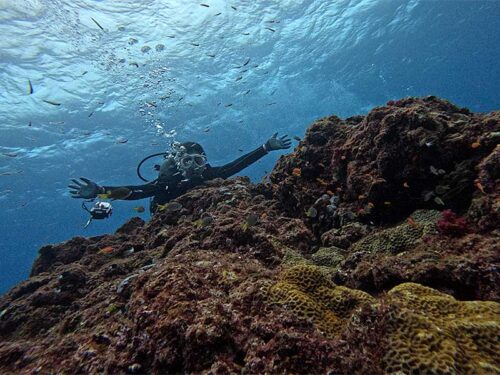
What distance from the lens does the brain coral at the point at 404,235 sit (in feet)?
15.3

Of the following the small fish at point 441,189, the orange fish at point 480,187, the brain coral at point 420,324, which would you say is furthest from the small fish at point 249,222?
the orange fish at point 480,187

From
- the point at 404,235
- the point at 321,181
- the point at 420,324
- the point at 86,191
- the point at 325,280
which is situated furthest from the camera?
the point at 86,191

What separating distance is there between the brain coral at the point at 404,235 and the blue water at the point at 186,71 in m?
10.4

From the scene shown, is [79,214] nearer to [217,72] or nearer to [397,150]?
[217,72]

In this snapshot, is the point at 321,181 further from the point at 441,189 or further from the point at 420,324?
the point at 420,324

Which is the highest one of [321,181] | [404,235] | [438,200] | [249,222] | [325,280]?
[249,222]

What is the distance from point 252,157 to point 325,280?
10.6 m

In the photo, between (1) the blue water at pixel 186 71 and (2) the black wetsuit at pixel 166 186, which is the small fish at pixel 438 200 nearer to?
(2) the black wetsuit at pixel 166 186

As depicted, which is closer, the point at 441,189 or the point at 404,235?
the point at 404,235

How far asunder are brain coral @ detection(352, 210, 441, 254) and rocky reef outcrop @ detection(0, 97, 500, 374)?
2cm

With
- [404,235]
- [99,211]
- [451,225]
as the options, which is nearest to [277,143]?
[99,211]

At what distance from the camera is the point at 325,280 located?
137 inches

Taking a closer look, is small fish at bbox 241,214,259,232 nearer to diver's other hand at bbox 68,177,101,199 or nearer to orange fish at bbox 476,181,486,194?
orange fish at bbox 476,181,486,194

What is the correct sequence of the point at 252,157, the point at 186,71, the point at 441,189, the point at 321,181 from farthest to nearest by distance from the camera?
1. the point at 186,71
2. the point at 252,157
3. the point at 321,181
4. the point at 441,189
